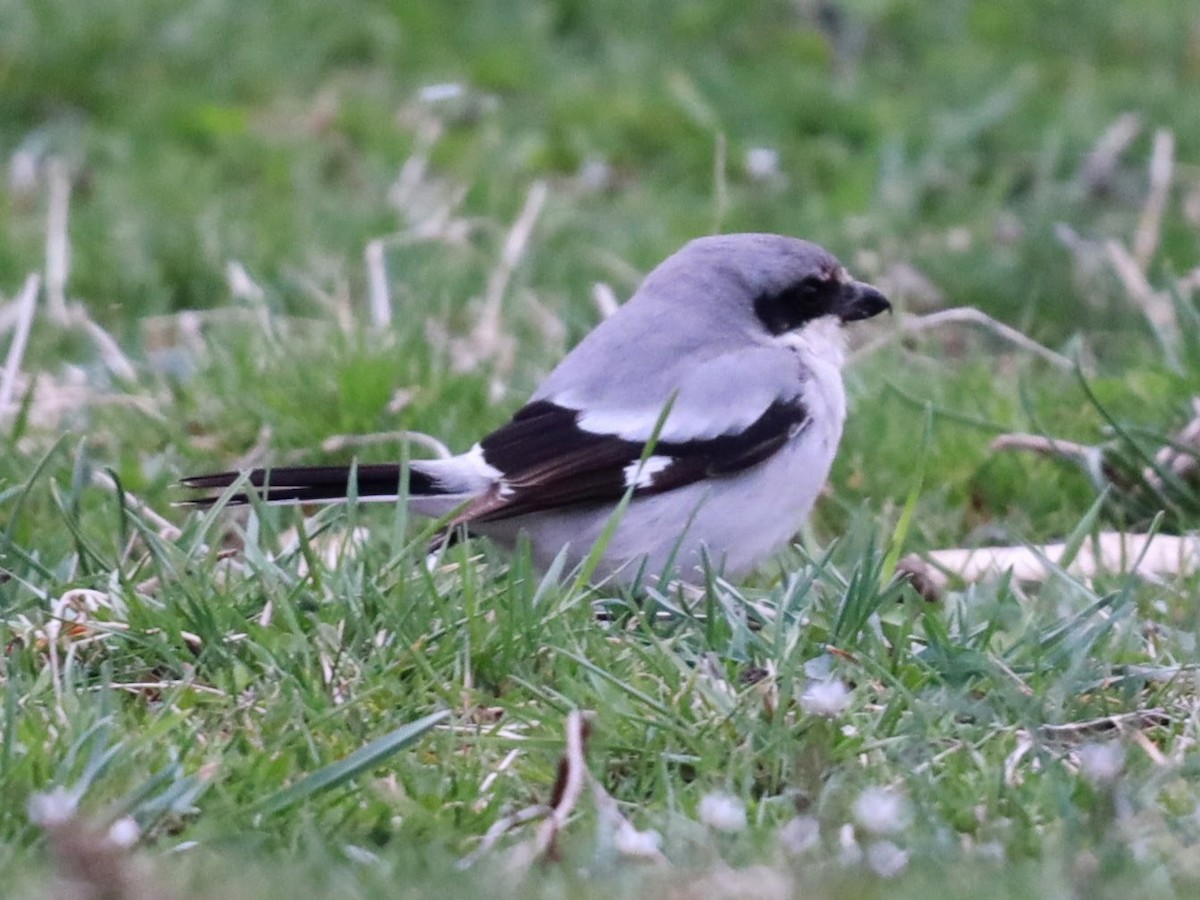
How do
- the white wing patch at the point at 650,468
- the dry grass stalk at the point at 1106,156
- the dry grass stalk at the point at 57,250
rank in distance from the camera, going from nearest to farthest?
the white wing patch at the point at 650,468, the dry grass stalk at the point at 57,250, the dry grass stalk at the point at 1106,156

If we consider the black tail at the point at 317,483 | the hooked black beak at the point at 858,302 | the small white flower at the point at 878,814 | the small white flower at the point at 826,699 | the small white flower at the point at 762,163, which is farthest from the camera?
the small white flower at the point at 762,163

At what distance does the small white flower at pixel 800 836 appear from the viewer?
104 inches

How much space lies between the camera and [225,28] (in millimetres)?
8055

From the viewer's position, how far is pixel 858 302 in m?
4.56

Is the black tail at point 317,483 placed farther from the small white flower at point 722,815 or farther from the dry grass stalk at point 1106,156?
the dry grass stalk at point 1106,156

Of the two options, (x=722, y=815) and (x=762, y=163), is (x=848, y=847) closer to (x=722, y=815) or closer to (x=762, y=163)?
(x=722, y=815)

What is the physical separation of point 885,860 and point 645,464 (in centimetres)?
150

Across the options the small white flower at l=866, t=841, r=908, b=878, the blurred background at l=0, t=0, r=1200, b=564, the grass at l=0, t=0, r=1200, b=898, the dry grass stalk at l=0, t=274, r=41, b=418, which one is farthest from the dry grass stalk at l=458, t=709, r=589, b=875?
the dry grass stalk at l=0, t=274, r=41, b=418

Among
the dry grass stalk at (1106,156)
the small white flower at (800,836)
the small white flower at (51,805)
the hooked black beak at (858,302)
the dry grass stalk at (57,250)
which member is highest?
the small white flower at (51,805)

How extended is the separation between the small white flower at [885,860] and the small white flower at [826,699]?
35 centimetres

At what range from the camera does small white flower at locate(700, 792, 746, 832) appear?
2713 millimetres

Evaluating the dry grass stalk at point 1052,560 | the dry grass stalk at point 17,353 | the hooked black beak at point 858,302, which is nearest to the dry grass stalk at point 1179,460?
the dry grass stalk at point 1052,560

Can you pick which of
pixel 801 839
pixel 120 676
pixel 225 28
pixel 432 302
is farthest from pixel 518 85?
pixel 801 839

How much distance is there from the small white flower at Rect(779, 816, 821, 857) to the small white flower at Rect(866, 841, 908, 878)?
83 millimetres
